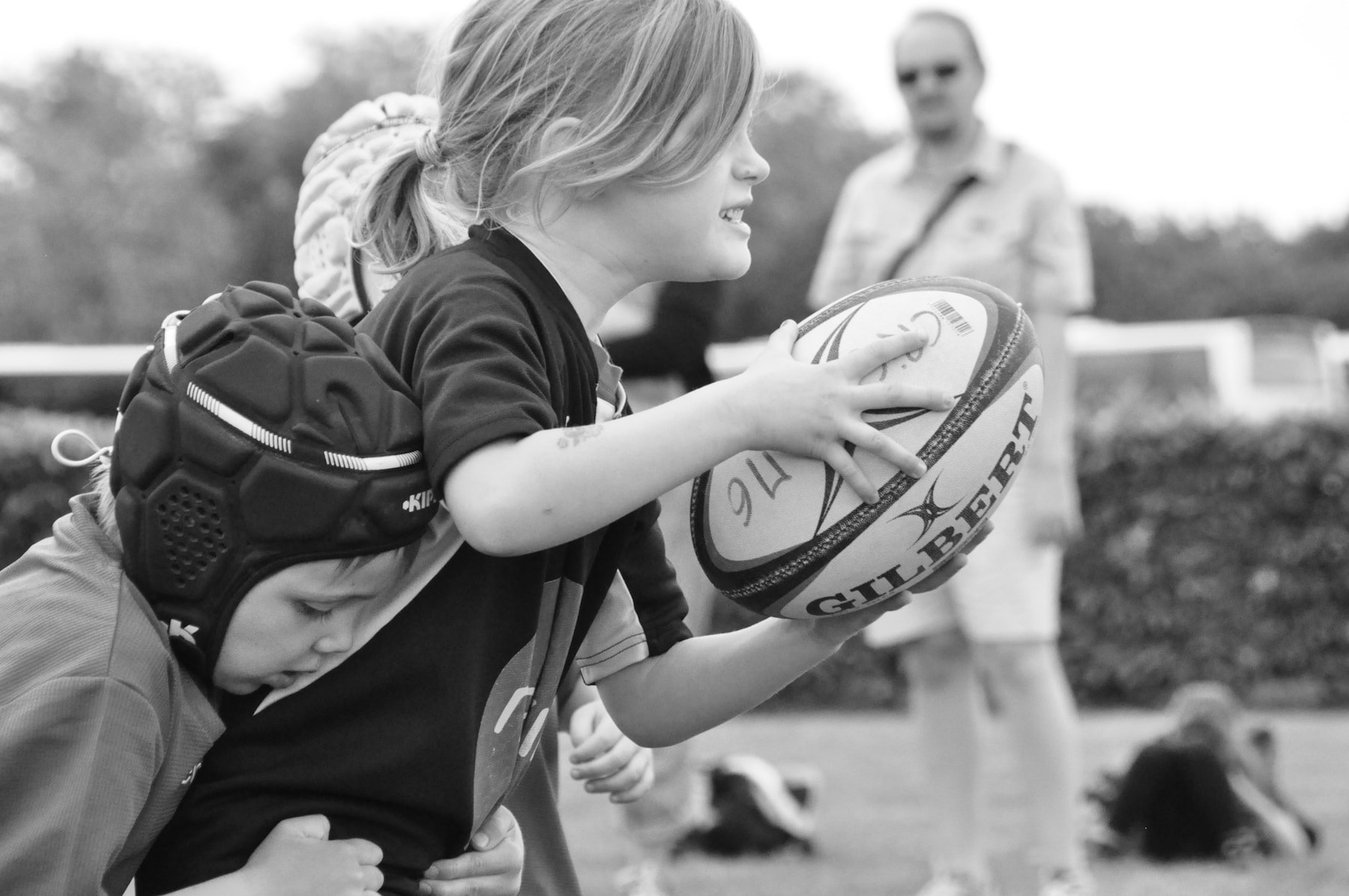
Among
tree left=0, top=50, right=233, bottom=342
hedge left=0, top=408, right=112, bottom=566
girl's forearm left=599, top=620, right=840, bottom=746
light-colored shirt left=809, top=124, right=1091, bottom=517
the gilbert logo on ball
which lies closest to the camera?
the gilbert logo on ball

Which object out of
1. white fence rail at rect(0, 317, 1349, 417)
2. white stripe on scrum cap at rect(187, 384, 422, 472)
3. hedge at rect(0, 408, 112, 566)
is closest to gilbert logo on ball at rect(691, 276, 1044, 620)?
white stripe on scrum cap at rect(187, 384, 422, 472)

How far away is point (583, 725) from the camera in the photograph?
2.53 m

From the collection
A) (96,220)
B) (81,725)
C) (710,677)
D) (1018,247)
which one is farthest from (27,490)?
(96,220)

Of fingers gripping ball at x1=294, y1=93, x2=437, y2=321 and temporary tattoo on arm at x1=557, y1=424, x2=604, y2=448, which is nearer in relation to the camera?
temporary tattoo on arm at x1=557, y1=424, x2=604, y2=448

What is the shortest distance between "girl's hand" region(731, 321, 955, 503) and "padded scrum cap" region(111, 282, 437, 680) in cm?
41

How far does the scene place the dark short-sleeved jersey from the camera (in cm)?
181

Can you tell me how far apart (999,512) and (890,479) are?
114 inches

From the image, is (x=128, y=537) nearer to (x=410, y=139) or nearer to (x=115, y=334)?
(x=410, y=139)

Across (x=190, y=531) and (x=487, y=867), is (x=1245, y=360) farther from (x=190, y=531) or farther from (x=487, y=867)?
(x=190, y=531)

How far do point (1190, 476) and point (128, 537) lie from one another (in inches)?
385

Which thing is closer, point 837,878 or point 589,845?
point 837,878

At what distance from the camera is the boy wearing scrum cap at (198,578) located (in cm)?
162

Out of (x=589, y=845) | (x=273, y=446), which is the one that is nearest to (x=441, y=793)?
(x=273, y=446)

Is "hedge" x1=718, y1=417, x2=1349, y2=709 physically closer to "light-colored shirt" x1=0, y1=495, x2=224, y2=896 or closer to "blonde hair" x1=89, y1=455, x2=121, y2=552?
"blonde hair" x1=89, y1=455, x2=121, y2=552
